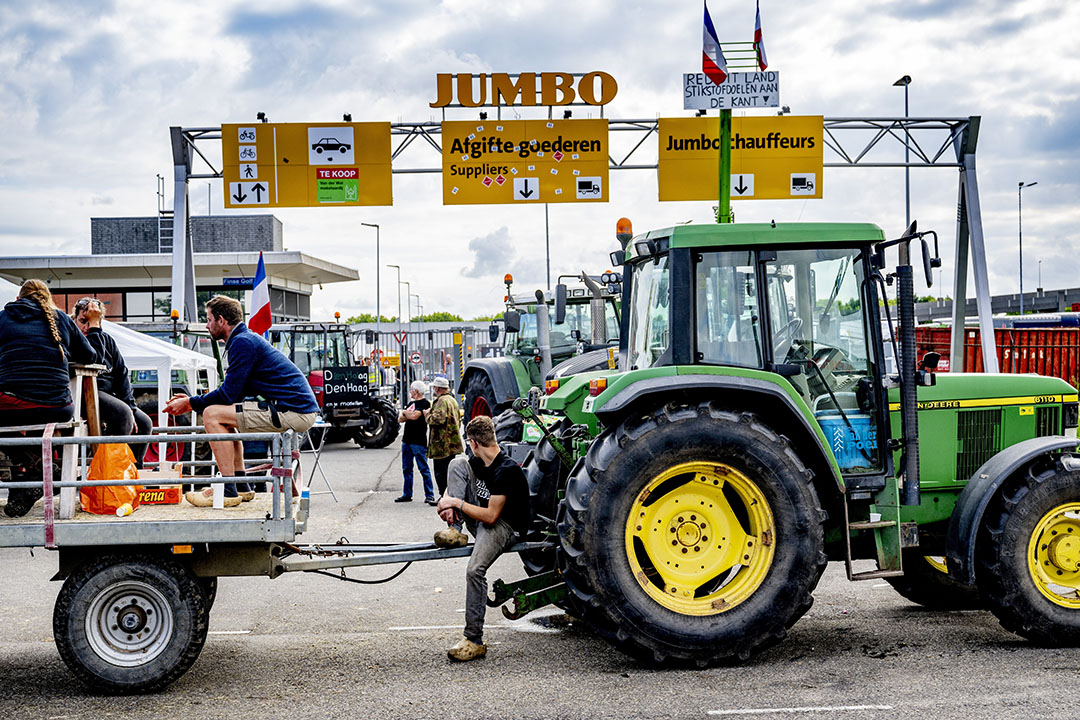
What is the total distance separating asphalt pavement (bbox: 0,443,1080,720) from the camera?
545 cm

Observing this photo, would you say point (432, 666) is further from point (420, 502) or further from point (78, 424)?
point (420, 502)

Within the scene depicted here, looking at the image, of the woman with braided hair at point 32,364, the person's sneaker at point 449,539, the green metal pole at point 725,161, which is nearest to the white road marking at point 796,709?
the person's sneaker at point 449,539

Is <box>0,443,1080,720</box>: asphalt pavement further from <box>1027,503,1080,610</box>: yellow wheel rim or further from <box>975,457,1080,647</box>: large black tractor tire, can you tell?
<box>1027,503,1080,610</box>: yellow wheel rim

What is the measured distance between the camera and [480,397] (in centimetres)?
1712

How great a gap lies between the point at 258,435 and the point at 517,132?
46.4 ft

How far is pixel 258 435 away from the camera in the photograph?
19.0 feet

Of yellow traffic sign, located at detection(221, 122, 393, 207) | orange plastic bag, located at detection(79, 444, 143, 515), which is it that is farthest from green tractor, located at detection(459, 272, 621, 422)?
orange plastic bag, located at detection(79, 444, 143, 515)

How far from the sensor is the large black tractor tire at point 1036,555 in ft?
20.5

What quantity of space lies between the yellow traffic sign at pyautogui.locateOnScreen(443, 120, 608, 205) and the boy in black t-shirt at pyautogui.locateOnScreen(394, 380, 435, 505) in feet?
20.4

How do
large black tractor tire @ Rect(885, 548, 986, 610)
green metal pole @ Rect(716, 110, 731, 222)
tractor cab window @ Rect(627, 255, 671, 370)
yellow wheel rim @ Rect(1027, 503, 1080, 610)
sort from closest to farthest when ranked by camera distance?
yellow wheel rim @ Rect(1027, 503, 1080, 610), tractor cab window @ Rect(627, 255, 671, 370), large black tractor tire @ Rect(885, 548, 986, 610), green metal pole @ Rect(716, 110, 731, 222)

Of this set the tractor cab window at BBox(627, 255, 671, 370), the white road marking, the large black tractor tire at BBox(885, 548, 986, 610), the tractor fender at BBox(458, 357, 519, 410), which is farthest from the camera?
the tractor fender at BBox(458, 357, 519, 410)

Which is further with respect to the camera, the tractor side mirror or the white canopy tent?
the tractor side mirror

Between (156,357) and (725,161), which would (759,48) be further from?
(156,357)

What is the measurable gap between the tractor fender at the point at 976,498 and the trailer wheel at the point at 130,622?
4.40 metres
